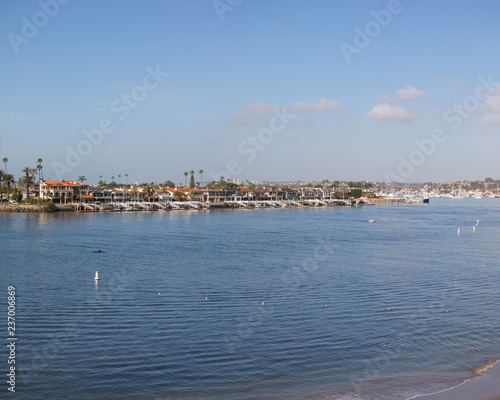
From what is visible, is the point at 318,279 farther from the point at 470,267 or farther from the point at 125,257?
the point at 125,257

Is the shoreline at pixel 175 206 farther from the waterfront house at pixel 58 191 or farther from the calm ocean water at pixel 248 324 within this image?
the calm ocean water at pixel 248 324

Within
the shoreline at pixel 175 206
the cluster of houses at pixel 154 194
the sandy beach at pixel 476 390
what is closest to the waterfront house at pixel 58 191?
the cluster of houses at pixel 154 194

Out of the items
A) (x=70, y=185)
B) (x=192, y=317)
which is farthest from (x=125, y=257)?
(x=70, y=185)

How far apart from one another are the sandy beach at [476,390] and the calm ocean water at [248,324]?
17.2 inches

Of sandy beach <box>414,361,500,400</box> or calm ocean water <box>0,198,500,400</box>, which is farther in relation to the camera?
calm ocean water <box>0,198,500,400</box>

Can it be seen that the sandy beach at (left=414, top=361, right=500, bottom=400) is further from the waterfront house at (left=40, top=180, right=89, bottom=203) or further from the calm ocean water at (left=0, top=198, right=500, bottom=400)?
the waterfront house at (left=40, top=180, right=89, bottom=203)

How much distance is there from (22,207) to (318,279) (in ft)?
296

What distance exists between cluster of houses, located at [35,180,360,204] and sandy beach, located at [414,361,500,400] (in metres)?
111

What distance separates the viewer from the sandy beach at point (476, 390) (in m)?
13.6

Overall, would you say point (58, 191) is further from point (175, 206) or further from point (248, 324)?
point (248, 324)

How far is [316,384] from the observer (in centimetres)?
1459

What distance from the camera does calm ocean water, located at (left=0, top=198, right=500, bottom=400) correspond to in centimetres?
1470

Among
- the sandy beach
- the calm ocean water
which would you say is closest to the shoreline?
the calm ocean water

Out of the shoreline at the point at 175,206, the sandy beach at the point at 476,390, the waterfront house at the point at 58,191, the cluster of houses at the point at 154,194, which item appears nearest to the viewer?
the sandy beach at the point at 476,390
